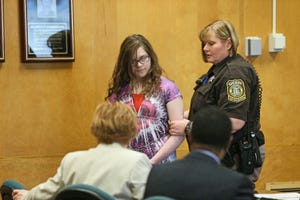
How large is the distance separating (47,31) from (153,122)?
49.0 inches

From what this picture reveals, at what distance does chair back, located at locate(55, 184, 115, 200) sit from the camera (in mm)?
2068

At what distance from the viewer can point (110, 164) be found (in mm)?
2307

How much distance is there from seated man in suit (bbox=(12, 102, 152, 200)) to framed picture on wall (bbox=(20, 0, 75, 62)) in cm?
180

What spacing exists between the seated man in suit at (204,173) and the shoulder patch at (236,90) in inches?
37.0

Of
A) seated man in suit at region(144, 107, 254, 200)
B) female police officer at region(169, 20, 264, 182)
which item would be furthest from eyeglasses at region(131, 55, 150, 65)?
seated man in suit at region(144, 107, 254, 200)

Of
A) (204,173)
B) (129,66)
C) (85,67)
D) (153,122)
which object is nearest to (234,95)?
(153,122)

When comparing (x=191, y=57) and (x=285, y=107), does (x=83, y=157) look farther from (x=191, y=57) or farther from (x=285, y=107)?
(x=285, y=107)

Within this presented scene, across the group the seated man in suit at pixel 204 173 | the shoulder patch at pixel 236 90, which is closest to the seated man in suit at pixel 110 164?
the seated man in suit at pixel 204 173

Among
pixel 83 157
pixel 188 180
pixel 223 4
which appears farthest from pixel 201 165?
pixel 223 4

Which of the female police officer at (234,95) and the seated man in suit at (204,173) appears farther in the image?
the female police officer at (234,95)

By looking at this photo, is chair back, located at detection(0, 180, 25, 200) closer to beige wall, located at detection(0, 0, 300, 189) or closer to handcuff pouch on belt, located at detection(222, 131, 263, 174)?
handcuff pouch on belt, located at detection(222, 131, 263, 174)

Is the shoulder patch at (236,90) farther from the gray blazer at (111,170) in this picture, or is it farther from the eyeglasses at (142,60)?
the gray blazer at (111,170)

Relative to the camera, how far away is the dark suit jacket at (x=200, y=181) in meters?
1.96

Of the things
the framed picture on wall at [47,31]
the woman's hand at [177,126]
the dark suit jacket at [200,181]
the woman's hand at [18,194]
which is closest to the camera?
the dark suit jacket at [200,181]
